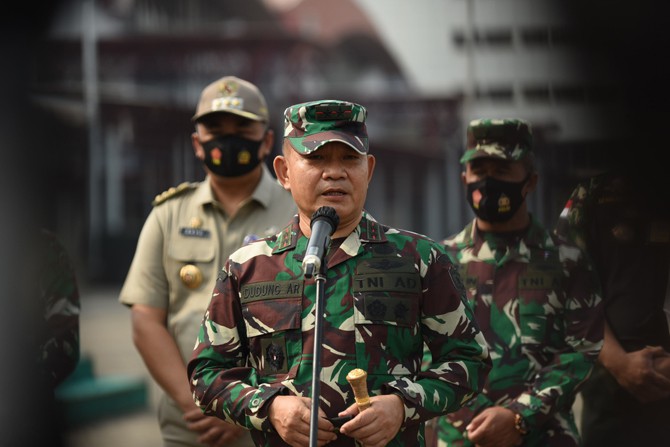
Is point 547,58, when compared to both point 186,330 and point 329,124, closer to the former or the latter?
point 186,330

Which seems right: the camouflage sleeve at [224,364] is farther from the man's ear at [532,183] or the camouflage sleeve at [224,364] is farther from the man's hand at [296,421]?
the man's ear at [532,183]

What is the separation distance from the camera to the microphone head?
6.57ft

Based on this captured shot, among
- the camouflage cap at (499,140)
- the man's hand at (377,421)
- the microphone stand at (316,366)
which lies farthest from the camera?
the camouflage cap at (499,140)

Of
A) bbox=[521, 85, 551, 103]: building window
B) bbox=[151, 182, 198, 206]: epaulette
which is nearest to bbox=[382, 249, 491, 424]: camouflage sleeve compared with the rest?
bbox=[151, 182, 198, 206]: epaulette

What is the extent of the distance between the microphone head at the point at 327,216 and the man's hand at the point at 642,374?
1.79m

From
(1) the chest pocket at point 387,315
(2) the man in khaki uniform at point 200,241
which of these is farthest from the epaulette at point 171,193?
(1) the chest pocket at point 387,315

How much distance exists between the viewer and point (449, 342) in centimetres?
220

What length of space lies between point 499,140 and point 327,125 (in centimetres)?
110

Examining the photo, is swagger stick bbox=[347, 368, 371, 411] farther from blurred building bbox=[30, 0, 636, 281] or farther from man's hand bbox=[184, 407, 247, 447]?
blurred building bbox=[30, 0, 636, 281]

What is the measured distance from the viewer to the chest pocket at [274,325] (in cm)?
220

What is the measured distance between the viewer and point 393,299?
2182 mm

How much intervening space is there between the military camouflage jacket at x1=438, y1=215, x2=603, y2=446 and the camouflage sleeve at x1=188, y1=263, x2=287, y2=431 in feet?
3.41

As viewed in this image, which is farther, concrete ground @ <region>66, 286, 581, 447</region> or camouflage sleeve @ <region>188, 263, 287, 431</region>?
concrete ground @ <region>66, 286, 581, 447</region>

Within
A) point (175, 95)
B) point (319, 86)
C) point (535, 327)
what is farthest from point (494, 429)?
point (175, 95)
